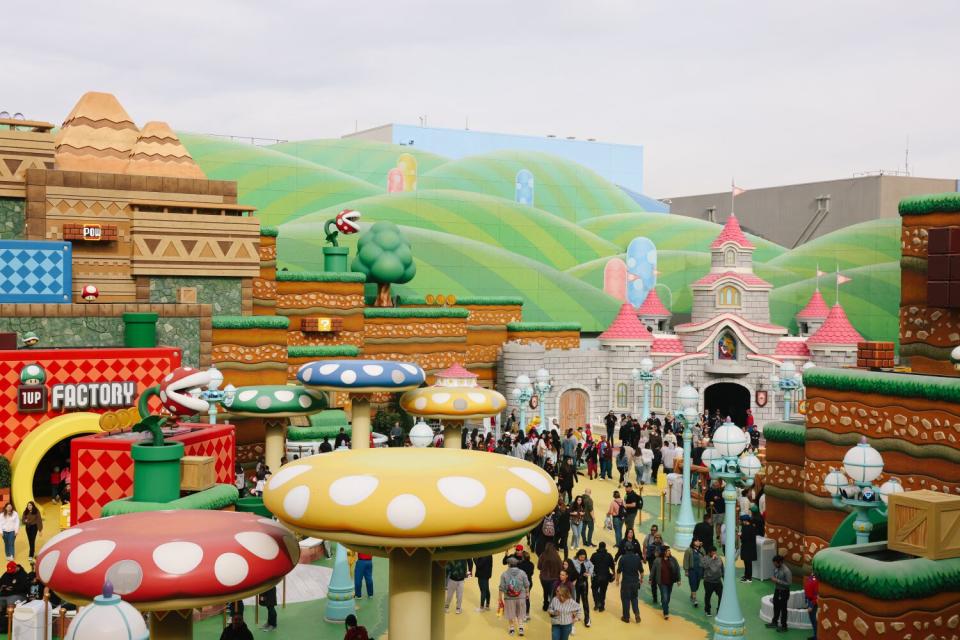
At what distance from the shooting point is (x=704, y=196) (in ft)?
211

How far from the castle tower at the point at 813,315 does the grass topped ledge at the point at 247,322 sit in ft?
86.3

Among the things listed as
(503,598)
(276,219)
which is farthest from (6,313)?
(276,219)

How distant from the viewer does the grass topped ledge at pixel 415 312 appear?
3512cm

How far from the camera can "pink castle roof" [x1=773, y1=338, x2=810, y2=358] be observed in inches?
1572

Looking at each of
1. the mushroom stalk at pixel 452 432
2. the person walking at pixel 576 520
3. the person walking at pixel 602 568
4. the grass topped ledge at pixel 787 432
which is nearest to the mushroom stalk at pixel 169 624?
the person walking at pixel 602 568

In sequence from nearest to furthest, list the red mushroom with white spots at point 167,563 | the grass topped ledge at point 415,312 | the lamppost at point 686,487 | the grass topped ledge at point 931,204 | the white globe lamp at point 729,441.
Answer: the red mushroom with white spots at point 167,563 → the white globe lamp at point 729,441 → the grass topped ledge at point 931,204 → the lamppost at point 686,487 → the grass topped ledge at point 415,312

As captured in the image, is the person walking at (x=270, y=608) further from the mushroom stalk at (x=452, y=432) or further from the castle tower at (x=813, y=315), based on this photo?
the castle tower at (x=813, y=315)

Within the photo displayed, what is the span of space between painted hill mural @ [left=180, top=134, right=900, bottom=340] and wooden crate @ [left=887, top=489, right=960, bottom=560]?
33589 millimetres

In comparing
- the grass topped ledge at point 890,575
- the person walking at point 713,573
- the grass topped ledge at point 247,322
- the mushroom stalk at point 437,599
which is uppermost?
the grass topped ledge at point 247,322

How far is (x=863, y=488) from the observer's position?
36.1 feet

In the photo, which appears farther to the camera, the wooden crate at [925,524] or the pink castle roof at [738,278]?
the pink castle roof at [738,278]

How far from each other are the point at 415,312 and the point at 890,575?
86.8 ft

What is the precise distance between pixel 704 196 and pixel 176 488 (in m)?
54.7

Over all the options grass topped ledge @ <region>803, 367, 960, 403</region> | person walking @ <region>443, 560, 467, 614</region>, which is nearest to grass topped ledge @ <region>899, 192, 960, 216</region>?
grass topped ledge @ <region>803, 367, 960, 403</region>
